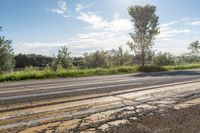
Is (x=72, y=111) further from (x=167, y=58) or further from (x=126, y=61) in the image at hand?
(x=167, y=58)

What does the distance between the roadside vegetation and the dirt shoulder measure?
11.4m

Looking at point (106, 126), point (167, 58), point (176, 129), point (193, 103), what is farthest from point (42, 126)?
point (167, 58)

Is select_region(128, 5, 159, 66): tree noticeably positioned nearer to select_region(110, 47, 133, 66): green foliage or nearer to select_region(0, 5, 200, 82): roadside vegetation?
select_region(0, 5, 200, 82): roadside vegetation

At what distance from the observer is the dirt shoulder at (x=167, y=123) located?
14.7ft

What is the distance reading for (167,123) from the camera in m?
4.95

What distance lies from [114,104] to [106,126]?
6.37ft

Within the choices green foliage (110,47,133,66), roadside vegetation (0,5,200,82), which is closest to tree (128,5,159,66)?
roadside vegetation (0,5,200,82)

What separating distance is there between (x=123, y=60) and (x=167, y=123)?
3431cm

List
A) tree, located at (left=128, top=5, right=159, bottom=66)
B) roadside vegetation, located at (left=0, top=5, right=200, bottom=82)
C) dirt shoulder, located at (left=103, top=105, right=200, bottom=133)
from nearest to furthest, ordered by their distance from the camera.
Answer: dirt shoulder, located at (left=103, top=105, right=200, bottom=133), roadside vegetation, located at (left=0, top=5, right=200, bottom=82), tree, located at (left=128, top=5, right=159, bottom=66)

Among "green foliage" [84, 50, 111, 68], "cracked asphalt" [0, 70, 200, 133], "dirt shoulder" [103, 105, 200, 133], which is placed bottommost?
"dirt shoulder" [103, 105, 200, 133]

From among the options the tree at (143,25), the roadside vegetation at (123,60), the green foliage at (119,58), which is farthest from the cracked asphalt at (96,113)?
the green foliage at (119,58)

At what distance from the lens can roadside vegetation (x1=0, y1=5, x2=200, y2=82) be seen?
1986cm

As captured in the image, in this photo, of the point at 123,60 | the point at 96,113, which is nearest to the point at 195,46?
the point at 123,60

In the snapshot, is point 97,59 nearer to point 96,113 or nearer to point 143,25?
point 143,25
